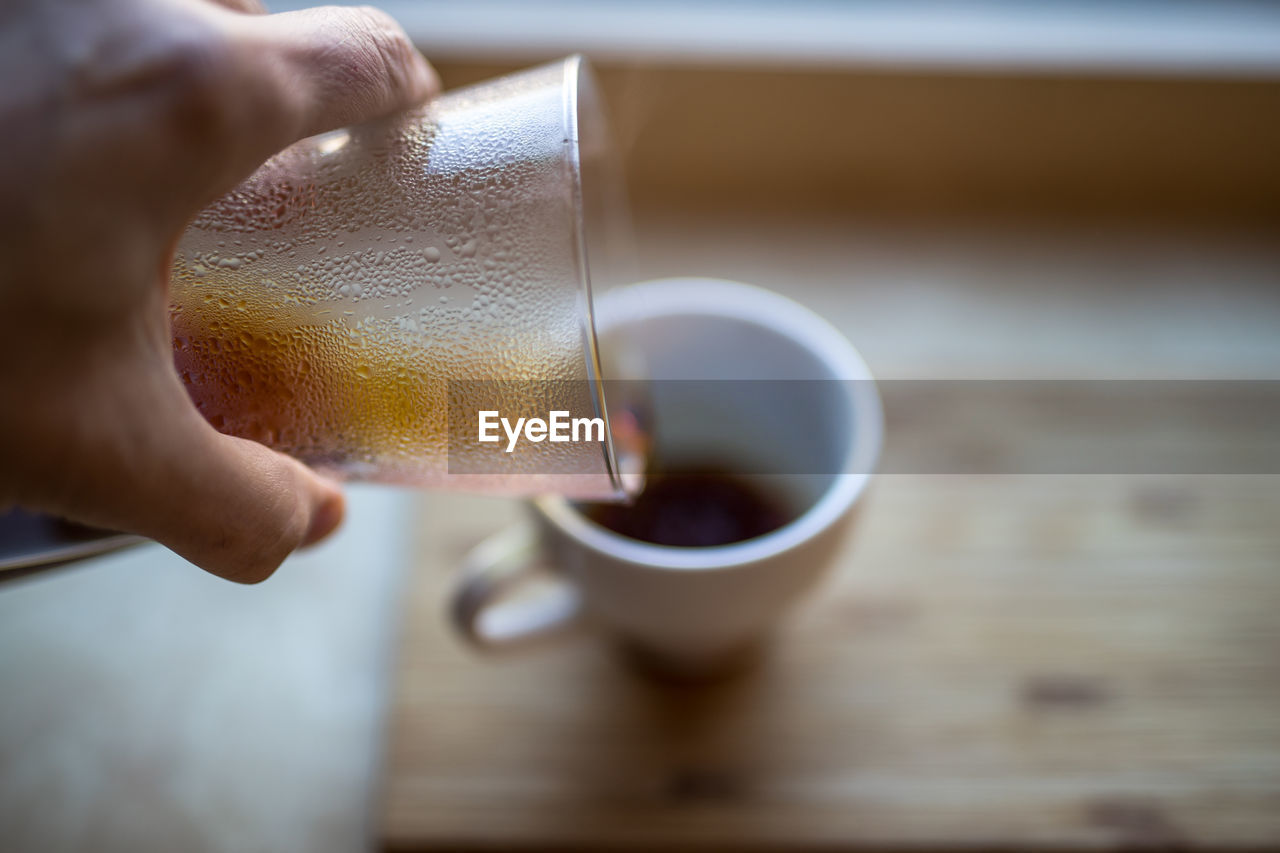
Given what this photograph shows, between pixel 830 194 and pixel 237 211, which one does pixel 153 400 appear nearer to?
pixel 237 211

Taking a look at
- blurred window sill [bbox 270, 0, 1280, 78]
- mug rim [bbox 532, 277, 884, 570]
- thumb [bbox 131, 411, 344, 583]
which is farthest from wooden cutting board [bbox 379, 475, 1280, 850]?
blurred window sill [bbox 270, 0, 1280, 78]

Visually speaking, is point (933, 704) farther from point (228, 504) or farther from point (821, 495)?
point (228, 504)

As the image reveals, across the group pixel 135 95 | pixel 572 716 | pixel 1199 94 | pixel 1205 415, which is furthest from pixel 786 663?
pixel 1199 94

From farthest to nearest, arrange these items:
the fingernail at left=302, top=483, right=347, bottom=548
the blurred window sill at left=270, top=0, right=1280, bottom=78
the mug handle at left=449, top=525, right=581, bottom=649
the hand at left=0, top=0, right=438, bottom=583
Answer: the blurred window sill at left=270, top=0, right=1280, bottom=78
the mug handle at left=449, top=525, right=581, bottom=649
the fingernail at left=302, top=483, right=347, bottom=548
the hand at left=0, top=0, right=438, bottom=583

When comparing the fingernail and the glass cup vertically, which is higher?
the glass cup

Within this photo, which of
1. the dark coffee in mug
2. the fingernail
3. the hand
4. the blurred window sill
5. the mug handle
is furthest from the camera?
the blurred window sill

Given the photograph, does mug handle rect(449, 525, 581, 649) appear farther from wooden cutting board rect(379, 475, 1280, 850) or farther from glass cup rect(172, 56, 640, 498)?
glass cup rect(172, 56, 640, 498)

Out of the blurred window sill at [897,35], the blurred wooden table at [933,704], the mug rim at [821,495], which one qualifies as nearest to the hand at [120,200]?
the mug rim at [821,495]

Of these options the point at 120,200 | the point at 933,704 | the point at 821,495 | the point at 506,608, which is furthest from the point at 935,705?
the point at 120,200
